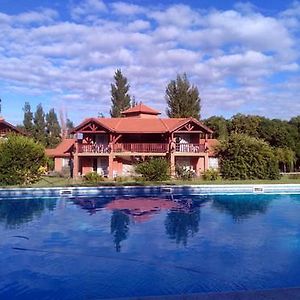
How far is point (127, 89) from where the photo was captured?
162 feet

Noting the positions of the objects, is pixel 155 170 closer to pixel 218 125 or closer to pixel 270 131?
pixel 270 131

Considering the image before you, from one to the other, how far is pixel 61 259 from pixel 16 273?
124 cm

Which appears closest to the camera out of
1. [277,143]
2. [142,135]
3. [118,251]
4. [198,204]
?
[118,251]

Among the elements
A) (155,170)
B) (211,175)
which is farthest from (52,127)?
(211,175)

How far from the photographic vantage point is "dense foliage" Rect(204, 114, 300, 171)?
3712cm

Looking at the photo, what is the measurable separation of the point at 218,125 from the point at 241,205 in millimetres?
27516

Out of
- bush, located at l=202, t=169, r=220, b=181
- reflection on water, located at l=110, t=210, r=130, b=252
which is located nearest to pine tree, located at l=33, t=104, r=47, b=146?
bush, located at l=202, t=169, r=220, b=181

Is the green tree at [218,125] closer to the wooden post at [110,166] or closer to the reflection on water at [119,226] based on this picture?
the wooden post at [110,166]

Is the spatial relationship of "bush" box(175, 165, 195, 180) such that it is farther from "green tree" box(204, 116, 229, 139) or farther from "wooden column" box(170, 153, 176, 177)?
"green tree" box(204, 116, 229, 139)

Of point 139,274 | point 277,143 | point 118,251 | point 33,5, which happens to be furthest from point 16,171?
point 277,143

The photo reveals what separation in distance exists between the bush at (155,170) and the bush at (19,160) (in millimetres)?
6231

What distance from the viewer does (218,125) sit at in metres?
45.2

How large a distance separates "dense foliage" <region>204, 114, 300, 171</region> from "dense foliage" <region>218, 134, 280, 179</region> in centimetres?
569

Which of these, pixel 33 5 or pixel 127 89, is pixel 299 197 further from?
pixel 127 89
